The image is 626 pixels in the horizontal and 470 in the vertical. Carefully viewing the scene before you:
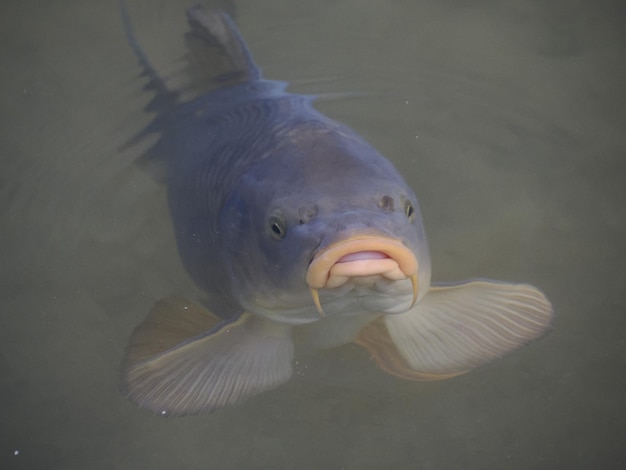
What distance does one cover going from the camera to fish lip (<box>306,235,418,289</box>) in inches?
73.2

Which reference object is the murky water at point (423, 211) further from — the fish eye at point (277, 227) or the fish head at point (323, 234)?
the fish eye at point (277, 227)

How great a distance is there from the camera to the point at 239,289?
254cm

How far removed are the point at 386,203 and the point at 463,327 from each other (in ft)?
2.55

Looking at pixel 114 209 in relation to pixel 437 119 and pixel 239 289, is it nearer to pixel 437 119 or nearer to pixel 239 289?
pixel 239 289

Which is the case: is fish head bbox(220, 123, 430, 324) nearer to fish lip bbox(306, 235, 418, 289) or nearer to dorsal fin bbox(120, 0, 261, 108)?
fish lip bbox(306, 235, 418, 289)

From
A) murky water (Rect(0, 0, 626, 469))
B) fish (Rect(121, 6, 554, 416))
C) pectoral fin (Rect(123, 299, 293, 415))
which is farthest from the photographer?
murky water (Rect(0, 0, 626, 469))

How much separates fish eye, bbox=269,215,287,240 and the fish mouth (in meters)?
0.26

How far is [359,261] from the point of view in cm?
188

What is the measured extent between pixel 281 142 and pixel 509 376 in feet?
4.46

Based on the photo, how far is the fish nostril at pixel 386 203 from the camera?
2.11m

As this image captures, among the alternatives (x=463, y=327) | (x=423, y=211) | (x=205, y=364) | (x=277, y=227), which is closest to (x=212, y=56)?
(x=423, y=211)

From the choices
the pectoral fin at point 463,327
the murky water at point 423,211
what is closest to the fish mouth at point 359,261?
the pectoral fin at point 463,327

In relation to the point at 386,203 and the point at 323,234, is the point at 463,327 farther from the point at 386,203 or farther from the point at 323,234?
the point at 323,234

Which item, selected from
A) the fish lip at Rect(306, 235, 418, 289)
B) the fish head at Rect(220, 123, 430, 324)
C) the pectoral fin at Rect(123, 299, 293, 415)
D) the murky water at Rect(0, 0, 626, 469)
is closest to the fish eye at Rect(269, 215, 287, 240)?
the fish head at Rect(220, 123, 430, 324)
